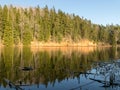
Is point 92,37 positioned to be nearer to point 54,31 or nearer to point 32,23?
point 54,31

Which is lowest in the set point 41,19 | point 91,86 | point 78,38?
point 91,86

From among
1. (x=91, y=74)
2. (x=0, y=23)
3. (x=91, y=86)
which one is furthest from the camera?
(x=0, y=23)

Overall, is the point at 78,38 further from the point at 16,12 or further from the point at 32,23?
the point at 16,12

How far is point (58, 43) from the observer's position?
13275cm

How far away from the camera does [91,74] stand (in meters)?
27.4

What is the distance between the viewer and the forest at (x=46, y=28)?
381ft

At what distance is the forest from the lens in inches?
4573

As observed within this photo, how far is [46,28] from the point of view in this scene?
441 ft

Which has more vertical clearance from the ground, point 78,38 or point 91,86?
point 78,38

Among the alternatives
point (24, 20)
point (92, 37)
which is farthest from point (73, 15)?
point (24, 20)

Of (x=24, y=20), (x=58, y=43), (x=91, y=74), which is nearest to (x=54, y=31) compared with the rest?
(x=58, y=43)

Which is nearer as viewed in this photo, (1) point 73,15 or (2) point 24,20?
(2) point 24,20

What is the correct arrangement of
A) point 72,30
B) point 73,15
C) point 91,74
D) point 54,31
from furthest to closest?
point 73,15 < point 72,30 < point 54,31 < point 91,74

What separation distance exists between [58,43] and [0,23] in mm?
31542
